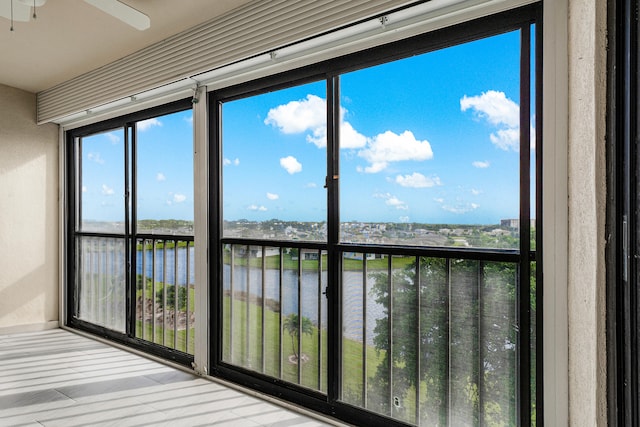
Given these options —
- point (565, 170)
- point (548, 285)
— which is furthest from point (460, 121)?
point (548, 285)

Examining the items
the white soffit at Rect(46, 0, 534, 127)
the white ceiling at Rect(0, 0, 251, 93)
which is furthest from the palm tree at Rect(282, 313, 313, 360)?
the white ceiling at Rect(0, 0, 251, 93)

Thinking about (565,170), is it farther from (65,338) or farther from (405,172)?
(65,338)

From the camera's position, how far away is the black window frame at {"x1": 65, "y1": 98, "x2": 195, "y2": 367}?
143 inches

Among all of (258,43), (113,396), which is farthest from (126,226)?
(258,43)

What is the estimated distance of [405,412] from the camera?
7.42 ft

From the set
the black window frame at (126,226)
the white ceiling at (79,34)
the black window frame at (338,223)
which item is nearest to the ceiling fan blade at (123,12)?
the white ceiling at (79,34)

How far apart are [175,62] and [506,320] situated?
2746 millimetres

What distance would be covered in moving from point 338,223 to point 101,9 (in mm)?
1790

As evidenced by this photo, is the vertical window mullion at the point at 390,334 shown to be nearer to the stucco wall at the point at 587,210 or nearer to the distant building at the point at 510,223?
the distant building at the point at 510,223

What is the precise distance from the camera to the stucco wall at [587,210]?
119 centimetres

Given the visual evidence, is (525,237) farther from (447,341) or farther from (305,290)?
(305,290)

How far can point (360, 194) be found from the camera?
2.44 m

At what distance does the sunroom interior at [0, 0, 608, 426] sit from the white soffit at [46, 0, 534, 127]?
0.01 metres

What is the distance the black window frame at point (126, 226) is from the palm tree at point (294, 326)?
3.48 feet
